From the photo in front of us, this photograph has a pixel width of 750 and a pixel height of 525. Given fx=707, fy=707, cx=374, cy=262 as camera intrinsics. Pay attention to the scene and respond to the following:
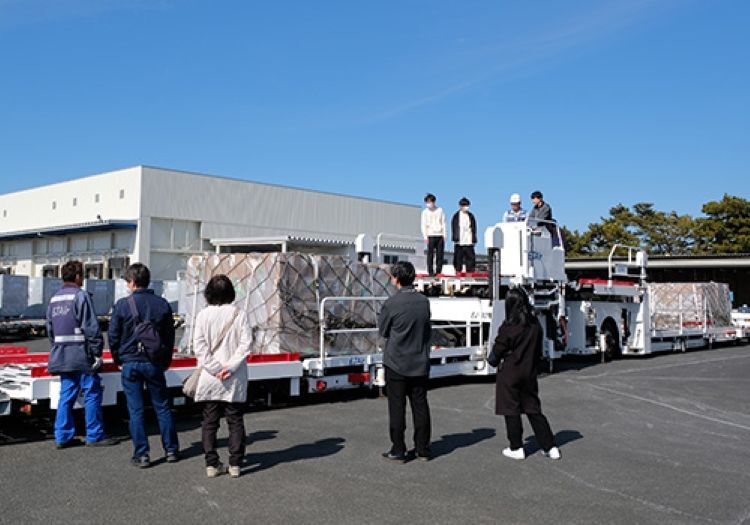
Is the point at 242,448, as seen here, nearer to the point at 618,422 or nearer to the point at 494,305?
the point at 618,422

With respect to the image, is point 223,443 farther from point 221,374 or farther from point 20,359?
point 20,359

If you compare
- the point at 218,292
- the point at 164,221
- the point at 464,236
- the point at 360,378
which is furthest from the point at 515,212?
the point at 164,221

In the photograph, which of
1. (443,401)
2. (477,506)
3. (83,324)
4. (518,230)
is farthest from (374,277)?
(477,506)

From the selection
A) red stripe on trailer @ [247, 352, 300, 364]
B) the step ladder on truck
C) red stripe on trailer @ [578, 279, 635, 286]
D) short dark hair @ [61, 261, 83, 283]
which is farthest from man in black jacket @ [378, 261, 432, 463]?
red stripe on trailer @ [578, 279, 635, 286]

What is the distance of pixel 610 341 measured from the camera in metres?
17.2

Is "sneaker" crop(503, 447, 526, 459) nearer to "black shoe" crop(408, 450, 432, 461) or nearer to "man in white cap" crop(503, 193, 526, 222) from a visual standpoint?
"black shoe" crop(408, 450, 432, 461)

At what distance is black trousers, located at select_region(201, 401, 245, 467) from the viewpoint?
19.8 feet

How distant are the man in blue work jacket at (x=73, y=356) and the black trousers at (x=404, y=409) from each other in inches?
115

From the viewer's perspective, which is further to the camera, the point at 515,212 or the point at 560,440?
the point at 515,212

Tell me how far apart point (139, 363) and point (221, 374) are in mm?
989

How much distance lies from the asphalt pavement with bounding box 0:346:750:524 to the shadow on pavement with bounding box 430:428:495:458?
0.9 inches

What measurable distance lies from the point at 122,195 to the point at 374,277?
113 ft

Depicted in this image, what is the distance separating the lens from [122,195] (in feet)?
137

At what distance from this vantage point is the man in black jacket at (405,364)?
6.78 meters
